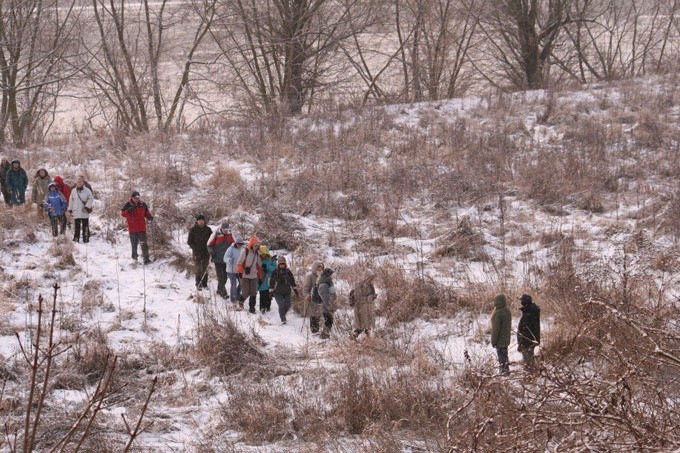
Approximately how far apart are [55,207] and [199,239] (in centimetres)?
290

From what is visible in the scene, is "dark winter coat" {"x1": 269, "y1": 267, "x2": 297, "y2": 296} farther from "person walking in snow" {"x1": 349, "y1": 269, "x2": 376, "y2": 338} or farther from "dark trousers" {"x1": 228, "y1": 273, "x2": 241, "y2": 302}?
"person walking in snow" {"x1": 349, "y1": 269, "x2": 376, "y2": 338}

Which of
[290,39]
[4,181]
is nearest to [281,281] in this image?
[4,181]

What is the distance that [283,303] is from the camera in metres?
11.1

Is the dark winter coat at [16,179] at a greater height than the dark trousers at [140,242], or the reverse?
the dark winter coat at [16,179]

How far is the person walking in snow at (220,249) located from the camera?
461 inches

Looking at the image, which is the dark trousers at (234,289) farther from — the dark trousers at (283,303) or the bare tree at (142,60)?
the bare tree at (142,60)

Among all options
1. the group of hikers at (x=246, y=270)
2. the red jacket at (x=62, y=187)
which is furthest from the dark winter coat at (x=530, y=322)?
the red jacket at (x=62, y=187)

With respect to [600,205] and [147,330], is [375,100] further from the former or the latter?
[147,330]

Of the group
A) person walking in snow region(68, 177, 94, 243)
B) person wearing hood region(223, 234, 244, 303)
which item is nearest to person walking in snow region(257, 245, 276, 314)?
person wearing hood region(223, 234, 244, 303)

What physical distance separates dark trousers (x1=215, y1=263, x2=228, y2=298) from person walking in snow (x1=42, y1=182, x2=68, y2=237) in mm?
3215

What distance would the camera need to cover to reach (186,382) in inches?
348

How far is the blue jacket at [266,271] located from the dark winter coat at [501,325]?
3.82 metres

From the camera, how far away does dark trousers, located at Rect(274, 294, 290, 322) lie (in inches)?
435

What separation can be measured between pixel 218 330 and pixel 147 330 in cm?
130
